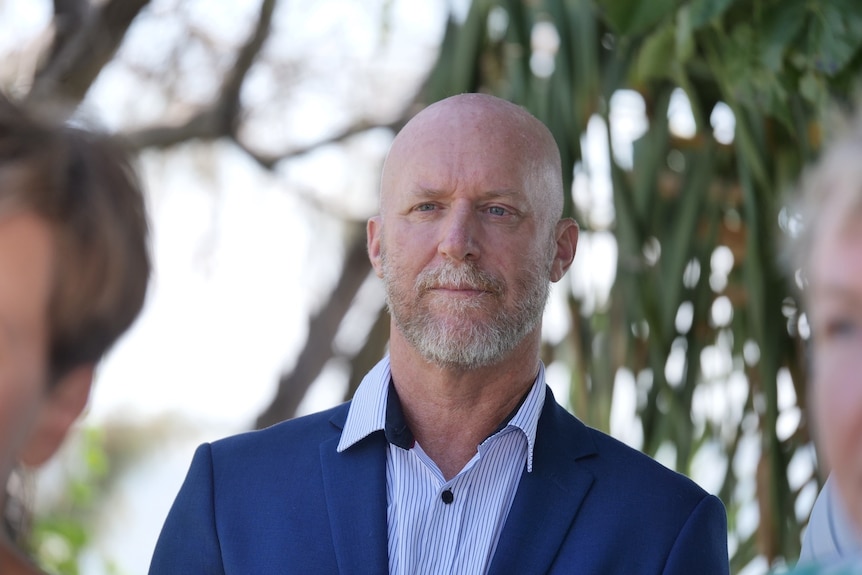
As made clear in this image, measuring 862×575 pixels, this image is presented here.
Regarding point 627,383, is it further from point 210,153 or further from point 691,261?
point 210,153

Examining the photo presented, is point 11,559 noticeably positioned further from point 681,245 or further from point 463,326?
point 681,245

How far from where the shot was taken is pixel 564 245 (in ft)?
6.85

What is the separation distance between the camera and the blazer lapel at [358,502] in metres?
1.72

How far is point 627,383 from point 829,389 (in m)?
2.23

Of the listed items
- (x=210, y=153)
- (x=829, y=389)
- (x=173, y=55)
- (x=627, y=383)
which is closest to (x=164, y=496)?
(x=210, y=153)

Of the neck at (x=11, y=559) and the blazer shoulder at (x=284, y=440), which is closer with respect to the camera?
the neck at (x=11, y=559)

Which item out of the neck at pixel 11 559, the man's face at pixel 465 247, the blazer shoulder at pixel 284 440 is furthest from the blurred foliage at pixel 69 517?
the neck at pixel 11 559

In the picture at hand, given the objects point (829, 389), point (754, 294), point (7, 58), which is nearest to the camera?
point (829, 389)

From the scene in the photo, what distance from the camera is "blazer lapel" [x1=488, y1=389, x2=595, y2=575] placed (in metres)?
1.74

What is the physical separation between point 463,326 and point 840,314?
44.4 inches

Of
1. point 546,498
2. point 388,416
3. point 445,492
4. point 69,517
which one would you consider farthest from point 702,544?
point 69,517

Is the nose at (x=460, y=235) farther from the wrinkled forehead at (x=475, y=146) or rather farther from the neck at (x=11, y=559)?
the neck at (x=11, y=559)

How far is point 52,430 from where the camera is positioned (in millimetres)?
874

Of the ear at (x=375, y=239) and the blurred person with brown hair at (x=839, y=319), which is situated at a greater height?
the blurred person with brown hair at (x=839, y=319)
